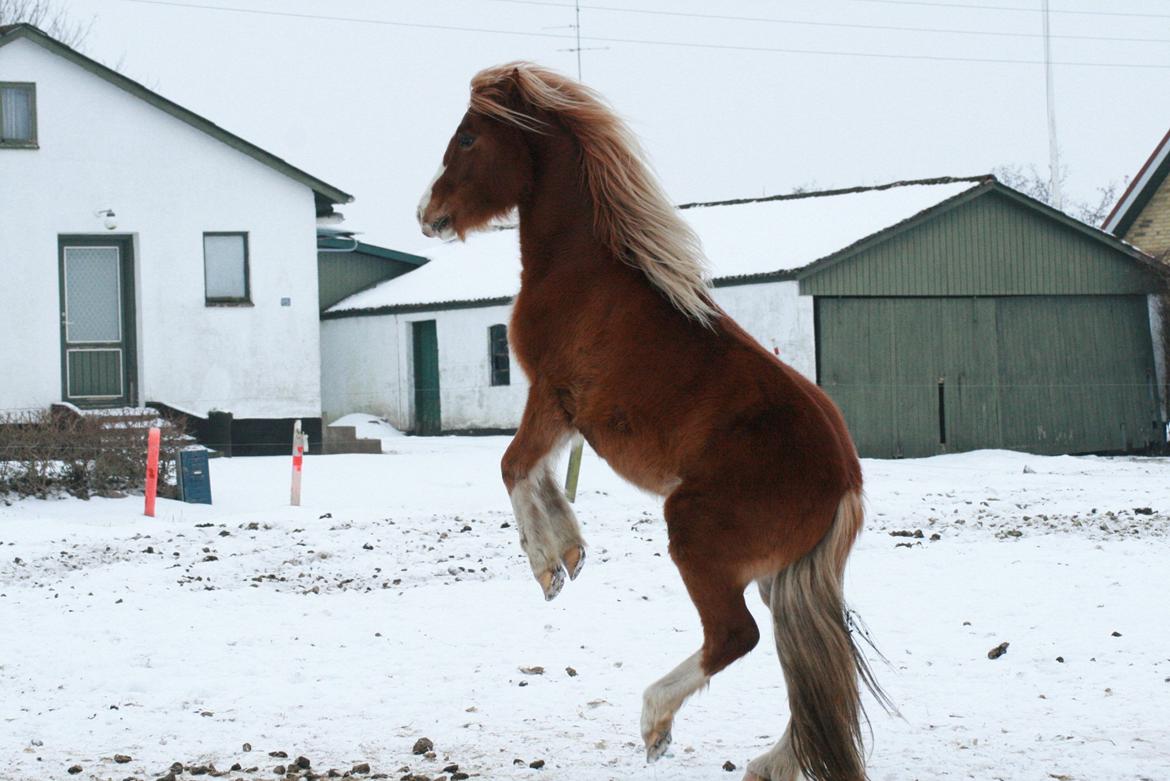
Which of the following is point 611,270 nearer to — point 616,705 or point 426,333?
point 616,705

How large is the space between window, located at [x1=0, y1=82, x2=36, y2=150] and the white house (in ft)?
0.06

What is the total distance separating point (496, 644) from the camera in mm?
7664

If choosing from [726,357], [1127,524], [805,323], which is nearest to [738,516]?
[726,357]

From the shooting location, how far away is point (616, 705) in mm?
6312

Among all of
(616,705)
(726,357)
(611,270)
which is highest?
(611,270)

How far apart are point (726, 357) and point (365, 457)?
621 inches

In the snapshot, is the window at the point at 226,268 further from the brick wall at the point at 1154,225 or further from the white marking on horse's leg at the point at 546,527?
the white marking on horse's leg at the point at 546,527

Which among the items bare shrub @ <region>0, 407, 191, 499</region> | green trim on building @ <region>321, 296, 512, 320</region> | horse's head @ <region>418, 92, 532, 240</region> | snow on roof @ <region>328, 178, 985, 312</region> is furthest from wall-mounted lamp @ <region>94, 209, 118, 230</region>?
horse's head @ <region>418, 92, 532, 240</region>

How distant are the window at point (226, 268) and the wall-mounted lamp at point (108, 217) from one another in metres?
1.44

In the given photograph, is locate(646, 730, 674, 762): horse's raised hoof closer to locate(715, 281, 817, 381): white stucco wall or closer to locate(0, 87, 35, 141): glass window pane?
locate(715, 281, 817, 381): white stucco wall

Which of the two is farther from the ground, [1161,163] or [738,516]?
[1161,163]

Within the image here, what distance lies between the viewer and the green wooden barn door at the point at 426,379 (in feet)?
91.6

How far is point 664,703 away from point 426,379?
80.1 ft

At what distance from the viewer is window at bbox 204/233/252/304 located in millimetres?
21844
